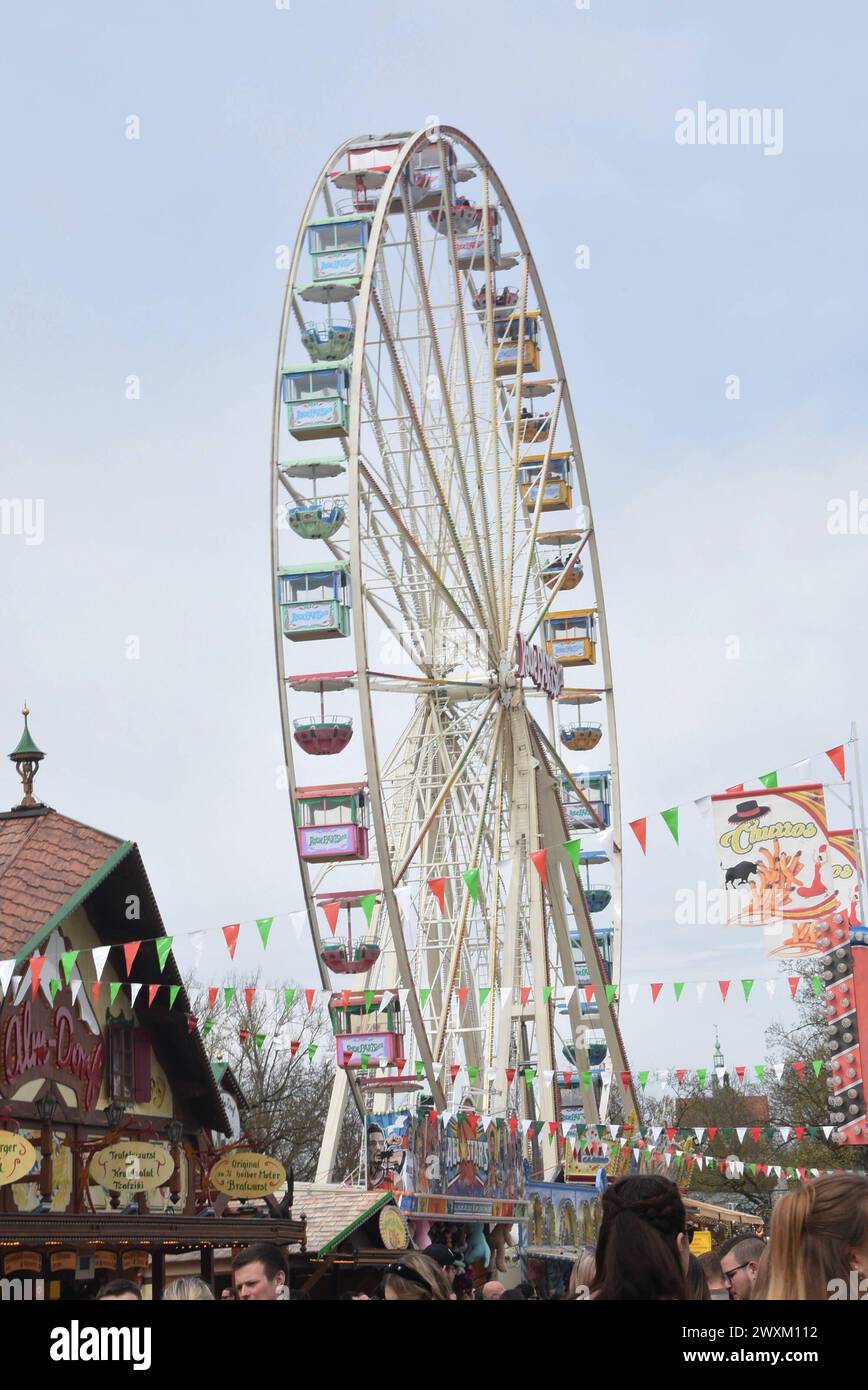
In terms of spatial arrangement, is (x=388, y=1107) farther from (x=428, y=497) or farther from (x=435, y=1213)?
(x=428, y=497)

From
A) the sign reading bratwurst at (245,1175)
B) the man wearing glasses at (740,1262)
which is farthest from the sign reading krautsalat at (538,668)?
the man wearing glasses at (740,1262)

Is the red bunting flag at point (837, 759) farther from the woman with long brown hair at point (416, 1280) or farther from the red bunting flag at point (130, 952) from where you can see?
the woman with long brown hair at point (416, 1280)

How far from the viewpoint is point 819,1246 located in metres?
3.94

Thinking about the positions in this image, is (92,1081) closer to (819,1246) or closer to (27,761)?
(27,761)

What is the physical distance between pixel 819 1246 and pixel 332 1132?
88.5 ft

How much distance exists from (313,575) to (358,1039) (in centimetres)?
671

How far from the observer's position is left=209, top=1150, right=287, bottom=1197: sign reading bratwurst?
19703 millimetres

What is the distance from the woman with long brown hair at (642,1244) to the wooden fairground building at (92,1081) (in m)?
11.9

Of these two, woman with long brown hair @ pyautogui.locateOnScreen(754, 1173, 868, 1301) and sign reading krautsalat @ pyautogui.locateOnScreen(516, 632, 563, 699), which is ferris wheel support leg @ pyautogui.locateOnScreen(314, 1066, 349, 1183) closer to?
sign reading krautsalat @ pyautogui.locateOnScreen(516, 632, 563, 699)

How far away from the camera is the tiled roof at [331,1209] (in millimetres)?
23641

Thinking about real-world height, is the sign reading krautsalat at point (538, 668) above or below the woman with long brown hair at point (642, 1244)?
above

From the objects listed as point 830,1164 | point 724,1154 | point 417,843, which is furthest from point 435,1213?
point 724,1154

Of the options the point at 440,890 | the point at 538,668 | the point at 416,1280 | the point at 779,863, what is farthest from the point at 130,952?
the point at 538,668

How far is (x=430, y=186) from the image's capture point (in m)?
31.4
